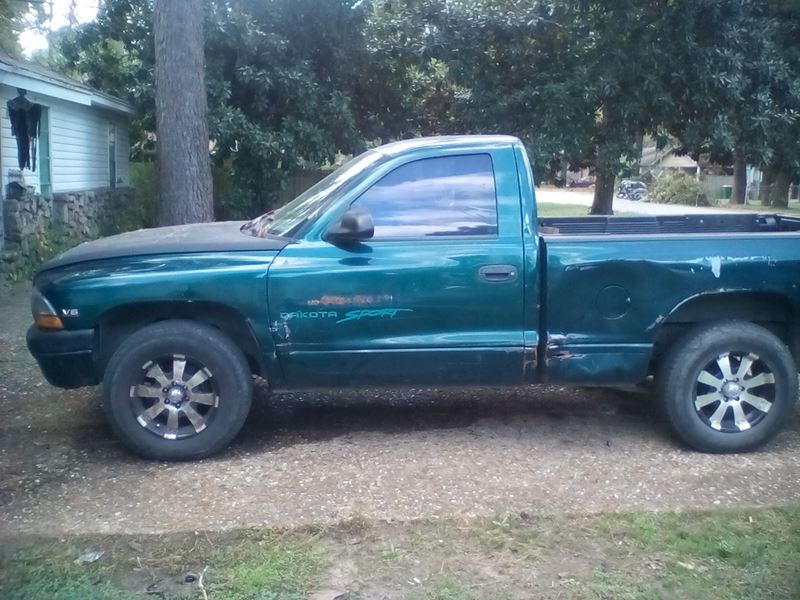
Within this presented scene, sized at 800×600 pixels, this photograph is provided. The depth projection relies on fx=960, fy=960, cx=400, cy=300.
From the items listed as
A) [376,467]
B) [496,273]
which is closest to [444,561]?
[376,467]

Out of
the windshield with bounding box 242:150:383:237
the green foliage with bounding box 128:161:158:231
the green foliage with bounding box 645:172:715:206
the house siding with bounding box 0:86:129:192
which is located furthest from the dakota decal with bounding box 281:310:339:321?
the green foliage with bounding box 645:172:715:206

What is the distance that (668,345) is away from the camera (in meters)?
6.09

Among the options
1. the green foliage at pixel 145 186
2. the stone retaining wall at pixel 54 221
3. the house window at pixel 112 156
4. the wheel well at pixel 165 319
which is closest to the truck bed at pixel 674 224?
the wheel well at pixel 165 319

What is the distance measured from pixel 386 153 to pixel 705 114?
13758 millimetres

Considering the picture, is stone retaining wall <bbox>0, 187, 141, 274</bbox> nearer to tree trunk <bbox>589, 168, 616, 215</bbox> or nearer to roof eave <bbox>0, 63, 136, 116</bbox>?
roof eave <bbox>0, 63, 136, 116</bbox>

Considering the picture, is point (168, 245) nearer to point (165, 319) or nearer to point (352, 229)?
point (165, 319)

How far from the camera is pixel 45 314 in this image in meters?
5.64

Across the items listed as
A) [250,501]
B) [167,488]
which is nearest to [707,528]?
[250,501]

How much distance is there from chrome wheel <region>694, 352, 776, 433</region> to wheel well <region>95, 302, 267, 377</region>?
270 cm

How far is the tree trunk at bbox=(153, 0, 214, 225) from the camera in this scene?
38.8 ft

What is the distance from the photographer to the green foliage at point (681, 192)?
1610 inches

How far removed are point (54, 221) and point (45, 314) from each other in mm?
10228

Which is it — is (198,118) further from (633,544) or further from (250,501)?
(633,544)

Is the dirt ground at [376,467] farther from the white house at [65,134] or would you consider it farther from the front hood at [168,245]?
the white house at [65,134]
